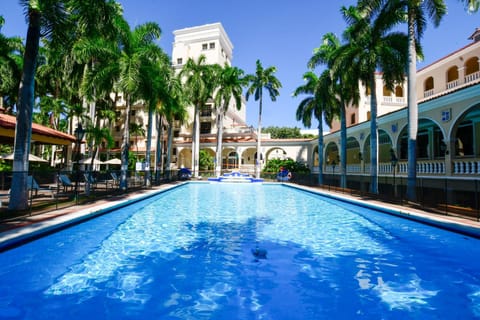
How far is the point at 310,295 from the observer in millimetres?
4570

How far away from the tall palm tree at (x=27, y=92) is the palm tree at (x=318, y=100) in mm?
17587

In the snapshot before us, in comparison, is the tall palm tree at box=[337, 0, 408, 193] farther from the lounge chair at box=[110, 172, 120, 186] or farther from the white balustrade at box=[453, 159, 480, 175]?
the lounge chair at box=[110, 172, 120, 186]

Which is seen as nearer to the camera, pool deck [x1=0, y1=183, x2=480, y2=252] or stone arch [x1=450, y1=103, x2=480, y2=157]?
pool deck [x1=0, y1=183, x2=480, y2=252]

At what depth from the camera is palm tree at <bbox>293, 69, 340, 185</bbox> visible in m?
22.4

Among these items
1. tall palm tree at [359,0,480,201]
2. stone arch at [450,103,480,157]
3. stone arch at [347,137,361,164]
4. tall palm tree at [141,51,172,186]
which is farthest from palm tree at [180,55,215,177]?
stone arch at [450,103,480,157]

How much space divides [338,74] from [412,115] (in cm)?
708

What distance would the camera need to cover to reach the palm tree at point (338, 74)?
18.2m

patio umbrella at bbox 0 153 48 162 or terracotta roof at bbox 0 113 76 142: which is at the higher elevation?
terracotta roof at bbox 0 113 76 142

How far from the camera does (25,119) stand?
9641 mm

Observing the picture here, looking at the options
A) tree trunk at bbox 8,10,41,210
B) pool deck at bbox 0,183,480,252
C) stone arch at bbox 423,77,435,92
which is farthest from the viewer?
stone arch at bbox 423,77,435,92

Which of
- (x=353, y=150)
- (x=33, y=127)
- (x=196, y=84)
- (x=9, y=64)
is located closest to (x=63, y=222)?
(x=33, y=127)

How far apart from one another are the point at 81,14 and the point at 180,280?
12149 millimetres

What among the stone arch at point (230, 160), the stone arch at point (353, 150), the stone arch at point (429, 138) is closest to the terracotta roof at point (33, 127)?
the stone arch at point (429, 138)

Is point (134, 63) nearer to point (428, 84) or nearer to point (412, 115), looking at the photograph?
point (412, 115)
